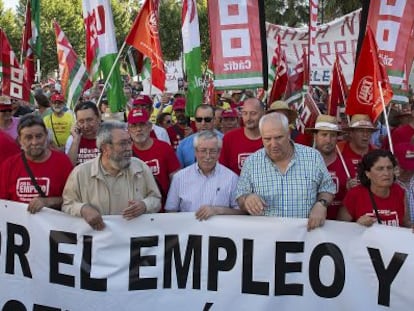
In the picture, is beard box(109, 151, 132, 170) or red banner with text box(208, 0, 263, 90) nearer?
beard box(109, 151, 132, 170)

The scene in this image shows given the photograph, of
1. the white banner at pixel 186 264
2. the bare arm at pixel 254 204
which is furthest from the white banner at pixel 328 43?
the bare arm at pixel 254 204

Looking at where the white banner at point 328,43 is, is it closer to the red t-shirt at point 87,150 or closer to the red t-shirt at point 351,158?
the red t-shirt at point 351,158

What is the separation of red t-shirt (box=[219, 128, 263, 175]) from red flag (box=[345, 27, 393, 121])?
1021mm

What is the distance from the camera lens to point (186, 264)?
4746mm

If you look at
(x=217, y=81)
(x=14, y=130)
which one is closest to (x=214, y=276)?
(x=217, y=81)

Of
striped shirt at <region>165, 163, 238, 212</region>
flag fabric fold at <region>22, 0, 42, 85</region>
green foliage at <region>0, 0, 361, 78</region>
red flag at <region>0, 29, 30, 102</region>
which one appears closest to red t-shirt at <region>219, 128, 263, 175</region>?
striped shirt at <region>165, 163, 238, 212</region>

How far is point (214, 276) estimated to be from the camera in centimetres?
470

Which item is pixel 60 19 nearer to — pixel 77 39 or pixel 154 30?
pixel 77 39

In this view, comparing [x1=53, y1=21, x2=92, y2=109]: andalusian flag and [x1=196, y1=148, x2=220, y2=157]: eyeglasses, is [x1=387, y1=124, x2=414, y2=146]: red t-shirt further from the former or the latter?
[x1=53, y1=21, x2=92, y2=109]: andalusian flag

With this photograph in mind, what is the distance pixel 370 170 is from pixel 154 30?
3841mm

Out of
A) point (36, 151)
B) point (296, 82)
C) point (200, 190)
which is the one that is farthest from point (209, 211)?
point (296, 82)

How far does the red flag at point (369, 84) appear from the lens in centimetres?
575

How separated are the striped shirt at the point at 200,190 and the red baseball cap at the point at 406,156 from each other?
1.68m

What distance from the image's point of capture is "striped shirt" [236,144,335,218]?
14.8ft
